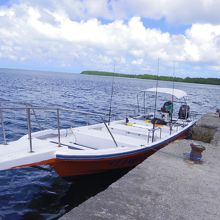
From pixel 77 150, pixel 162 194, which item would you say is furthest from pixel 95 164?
pixel 162 194

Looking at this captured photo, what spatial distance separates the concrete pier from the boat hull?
0.91 m

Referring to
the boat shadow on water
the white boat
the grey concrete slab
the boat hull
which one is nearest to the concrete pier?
the grey concrete slab

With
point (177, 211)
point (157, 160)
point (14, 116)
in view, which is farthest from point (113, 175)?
point (14, 116)

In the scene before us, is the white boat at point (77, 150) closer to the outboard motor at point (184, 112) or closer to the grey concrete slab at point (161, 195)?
the grey concrete slab at point (161, 195)

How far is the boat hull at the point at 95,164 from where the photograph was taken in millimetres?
5945

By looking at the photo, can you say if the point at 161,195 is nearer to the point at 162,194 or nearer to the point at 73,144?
the point at 162,194

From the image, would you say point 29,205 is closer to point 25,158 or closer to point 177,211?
point 25,158

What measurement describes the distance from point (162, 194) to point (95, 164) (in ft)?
7.66

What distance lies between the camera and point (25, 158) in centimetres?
506

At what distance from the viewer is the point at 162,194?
4.45 meters

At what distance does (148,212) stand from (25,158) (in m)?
2.66

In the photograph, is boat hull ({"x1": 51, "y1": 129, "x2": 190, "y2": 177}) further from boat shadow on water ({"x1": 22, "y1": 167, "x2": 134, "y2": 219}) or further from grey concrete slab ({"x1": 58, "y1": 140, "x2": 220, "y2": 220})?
grey concrete slab ({"x1": 58, "y1": 140, "x2": 220, "y2": 220})

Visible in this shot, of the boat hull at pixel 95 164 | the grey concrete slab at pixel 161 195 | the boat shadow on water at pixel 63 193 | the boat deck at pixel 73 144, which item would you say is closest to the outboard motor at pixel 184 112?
the boat deck at pixel 73 144

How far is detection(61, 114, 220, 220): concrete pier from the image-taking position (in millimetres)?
3779
